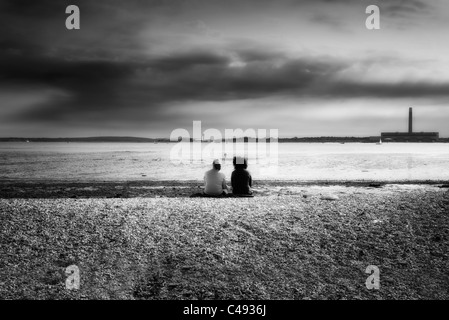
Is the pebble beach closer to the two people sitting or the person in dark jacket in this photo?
the two people sitting

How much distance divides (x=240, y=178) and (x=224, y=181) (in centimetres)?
67

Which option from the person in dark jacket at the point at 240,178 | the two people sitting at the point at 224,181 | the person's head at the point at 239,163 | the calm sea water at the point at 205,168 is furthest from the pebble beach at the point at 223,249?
the calm sea water at the point at 205,168

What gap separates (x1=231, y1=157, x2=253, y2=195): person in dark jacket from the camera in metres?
14.9

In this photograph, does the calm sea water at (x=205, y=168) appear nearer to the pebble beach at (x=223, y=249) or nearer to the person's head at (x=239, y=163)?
the person's head at (x=239, y=163)

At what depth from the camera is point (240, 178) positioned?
49.2ft

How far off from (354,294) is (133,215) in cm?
637

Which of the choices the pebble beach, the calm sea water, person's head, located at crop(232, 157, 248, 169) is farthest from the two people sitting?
the calm sea water

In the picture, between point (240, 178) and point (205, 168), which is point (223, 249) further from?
point (205, 168)

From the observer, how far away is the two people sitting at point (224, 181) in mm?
14695

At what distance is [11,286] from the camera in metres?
7.51

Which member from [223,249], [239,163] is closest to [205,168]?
[239,163]

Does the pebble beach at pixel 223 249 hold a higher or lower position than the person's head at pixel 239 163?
lower
